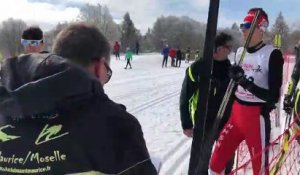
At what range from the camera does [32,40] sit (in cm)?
524

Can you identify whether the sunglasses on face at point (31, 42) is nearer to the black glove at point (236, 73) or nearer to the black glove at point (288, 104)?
the black glove at point (236, 73)

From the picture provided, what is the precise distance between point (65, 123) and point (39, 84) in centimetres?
16

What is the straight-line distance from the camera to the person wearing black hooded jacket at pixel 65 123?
148cm

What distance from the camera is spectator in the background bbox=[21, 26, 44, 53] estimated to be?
5141 mm

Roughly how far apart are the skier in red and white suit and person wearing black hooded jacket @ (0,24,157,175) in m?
2.01

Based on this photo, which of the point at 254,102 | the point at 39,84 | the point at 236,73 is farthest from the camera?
the point at 254,102

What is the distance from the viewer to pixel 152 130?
7984 millimetres

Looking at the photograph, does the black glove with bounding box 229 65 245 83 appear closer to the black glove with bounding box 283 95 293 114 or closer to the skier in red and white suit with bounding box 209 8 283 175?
the skier in red and white suit with bounding box 209 8 283 175

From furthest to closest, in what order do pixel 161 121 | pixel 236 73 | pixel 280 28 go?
pixel 280 28, pixel 161 121, pixel 236 73

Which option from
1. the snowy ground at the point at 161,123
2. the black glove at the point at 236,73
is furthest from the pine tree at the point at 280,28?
the black glove at the point at 236,73

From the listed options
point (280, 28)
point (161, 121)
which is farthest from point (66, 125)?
point (280, 28)

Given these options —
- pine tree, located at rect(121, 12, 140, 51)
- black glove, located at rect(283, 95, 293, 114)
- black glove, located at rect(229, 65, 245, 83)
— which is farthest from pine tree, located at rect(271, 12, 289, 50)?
pine tree, located at rect(121, 12, 140, 51)

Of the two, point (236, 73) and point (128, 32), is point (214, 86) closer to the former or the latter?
point (236, 73)

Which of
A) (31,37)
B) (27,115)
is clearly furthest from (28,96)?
(31,37)
